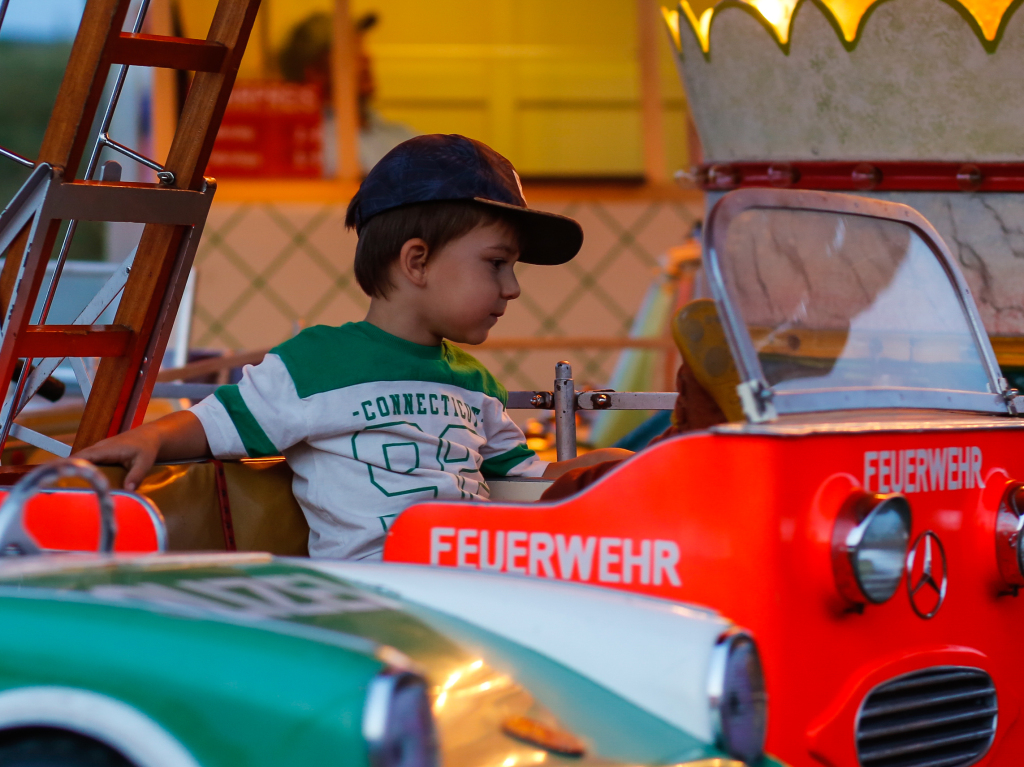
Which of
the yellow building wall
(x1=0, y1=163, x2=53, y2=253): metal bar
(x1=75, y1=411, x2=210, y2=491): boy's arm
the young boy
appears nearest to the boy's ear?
the young boy

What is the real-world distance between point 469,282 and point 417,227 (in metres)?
0.10

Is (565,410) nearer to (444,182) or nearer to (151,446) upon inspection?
(444,182)

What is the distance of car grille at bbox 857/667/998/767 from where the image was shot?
3.92 ft

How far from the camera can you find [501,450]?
1.82m

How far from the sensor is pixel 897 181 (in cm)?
221

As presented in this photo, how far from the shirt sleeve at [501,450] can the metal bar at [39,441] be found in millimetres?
593

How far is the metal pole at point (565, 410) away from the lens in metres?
2.14

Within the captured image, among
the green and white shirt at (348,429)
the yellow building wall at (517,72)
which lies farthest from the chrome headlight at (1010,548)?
the yellow building wall at (517,72)

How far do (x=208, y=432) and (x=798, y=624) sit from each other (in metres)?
0.83

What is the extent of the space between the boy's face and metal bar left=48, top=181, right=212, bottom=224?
1.16 feet

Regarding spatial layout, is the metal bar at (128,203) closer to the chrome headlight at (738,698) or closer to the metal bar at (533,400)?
the metal bar at (533,400)

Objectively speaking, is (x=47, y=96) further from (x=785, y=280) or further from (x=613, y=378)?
(x=785, y=280)

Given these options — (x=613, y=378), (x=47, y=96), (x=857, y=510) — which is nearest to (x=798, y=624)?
(x=857, y=510)

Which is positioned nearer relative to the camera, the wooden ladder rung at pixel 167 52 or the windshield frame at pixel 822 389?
the windshield frame at pixel 822 389
